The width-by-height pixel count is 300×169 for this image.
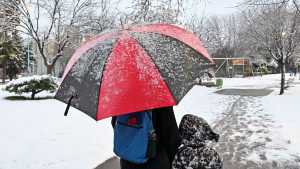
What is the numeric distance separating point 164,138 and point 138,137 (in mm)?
182

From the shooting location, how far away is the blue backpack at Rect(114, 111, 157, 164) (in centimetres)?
238

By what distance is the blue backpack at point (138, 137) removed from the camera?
2.38m

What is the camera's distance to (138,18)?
811 centimetres

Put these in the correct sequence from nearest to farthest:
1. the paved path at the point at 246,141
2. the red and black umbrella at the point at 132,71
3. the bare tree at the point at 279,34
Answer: the red and black umbrella at the point at 132,71 → the paved path at the point at 246,141 → the bare tree at the point at 279,34

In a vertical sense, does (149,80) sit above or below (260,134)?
above

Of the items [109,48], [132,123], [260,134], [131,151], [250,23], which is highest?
[250,23]

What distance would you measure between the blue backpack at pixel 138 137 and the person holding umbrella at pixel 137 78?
1 cm

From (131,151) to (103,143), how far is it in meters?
6.10

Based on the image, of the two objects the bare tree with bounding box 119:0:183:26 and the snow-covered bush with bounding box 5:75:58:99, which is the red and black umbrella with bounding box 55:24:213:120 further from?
the snow-covered bush with bounding box 5:75:58:99

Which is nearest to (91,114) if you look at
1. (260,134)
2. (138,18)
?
(138,18)

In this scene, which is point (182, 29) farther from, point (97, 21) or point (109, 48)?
point (97, 21)

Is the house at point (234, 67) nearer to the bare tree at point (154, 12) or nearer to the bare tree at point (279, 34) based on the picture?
the bare tree at point (279, 34)

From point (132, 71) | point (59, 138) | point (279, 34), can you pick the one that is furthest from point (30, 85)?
point (132, 71)

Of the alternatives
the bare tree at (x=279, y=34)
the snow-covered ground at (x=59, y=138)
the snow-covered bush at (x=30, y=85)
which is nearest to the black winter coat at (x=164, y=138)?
the snow-covered ground at (x=59, y=138)
